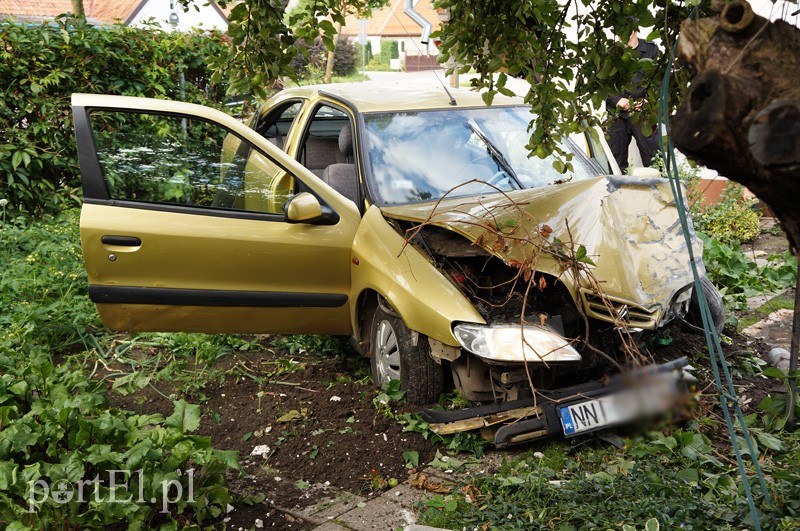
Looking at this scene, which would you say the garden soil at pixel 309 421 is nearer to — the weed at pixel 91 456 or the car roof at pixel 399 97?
the weed at pixel 91 456

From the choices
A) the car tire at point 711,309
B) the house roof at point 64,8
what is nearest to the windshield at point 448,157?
the car tire at point 711,309

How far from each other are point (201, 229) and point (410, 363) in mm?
1441

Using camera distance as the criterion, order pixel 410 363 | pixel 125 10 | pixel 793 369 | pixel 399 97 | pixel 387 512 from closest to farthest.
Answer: pixel 387 512 < pixel 793 369 < pixel 410 363 < pixel 399 97 < pixel 125 10

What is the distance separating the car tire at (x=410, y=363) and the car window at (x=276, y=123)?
99.4 inches

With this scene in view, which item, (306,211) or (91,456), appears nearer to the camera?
(91,456)

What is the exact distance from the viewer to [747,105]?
1.84 m

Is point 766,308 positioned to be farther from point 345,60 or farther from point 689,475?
point 345,60

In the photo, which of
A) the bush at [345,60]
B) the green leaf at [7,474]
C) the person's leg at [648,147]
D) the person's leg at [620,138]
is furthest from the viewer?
the bush at [345,60]

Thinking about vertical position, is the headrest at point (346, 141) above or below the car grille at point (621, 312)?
above

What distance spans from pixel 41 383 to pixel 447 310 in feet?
6.68

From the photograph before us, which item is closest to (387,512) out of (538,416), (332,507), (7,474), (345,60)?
(332,507)

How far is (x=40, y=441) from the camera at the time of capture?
3434 millimetres

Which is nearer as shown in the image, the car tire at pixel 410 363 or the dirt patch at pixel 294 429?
the dirt patch at pixel 294 429

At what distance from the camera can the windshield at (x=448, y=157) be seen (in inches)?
202
